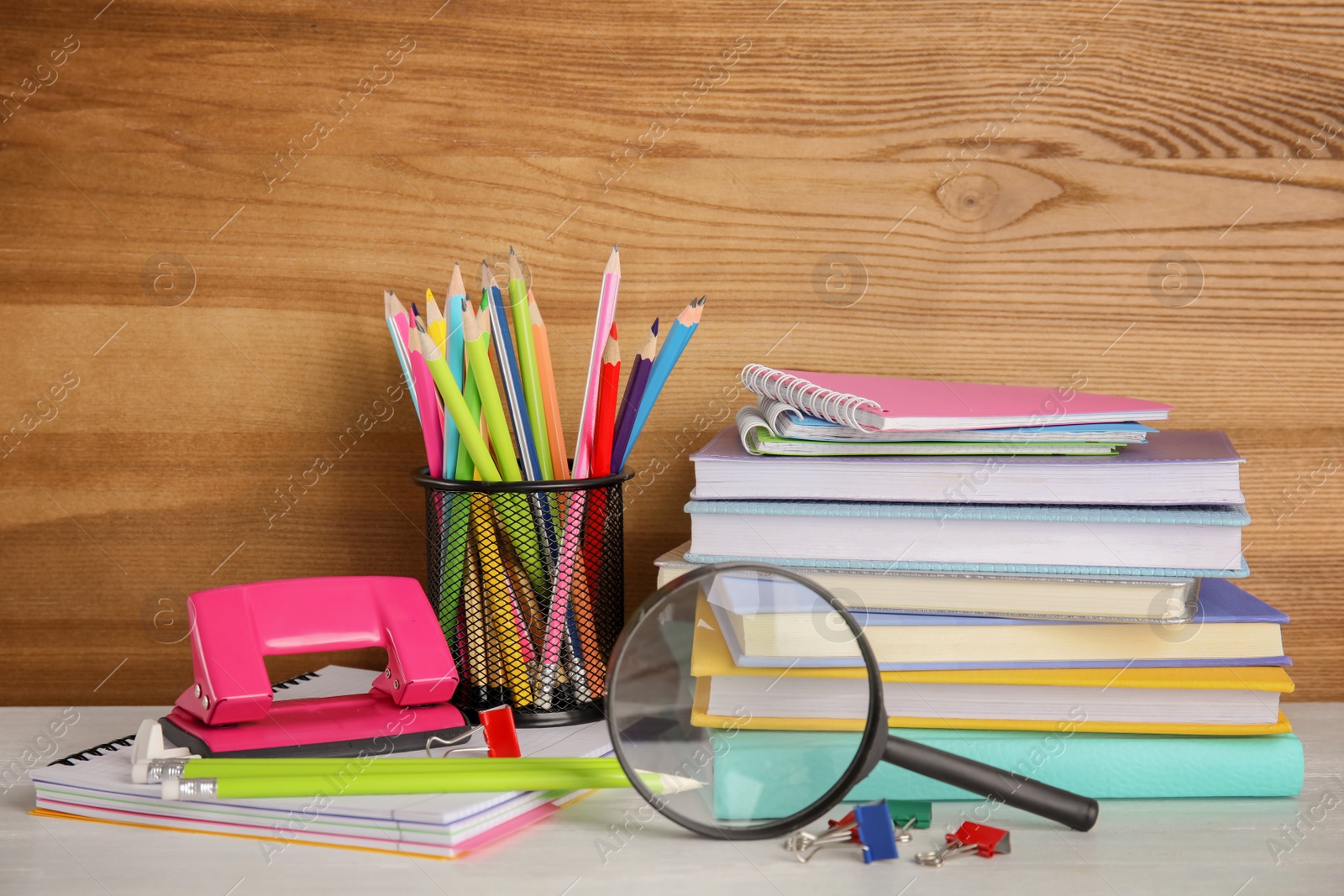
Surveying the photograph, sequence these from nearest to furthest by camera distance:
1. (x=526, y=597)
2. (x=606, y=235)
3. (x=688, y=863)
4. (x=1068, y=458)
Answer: (x=688, y=863) < (x=1068, y=458) < (x=526, y=597) < (x=606, y=235)

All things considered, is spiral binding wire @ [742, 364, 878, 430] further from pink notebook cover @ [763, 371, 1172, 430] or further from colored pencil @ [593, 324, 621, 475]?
colored pencil @ [593, 324, 621, 475]

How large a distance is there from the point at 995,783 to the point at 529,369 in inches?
17.6

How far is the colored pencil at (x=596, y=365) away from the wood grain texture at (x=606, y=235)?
15 centimetres

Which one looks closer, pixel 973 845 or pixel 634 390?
pixel 973 845

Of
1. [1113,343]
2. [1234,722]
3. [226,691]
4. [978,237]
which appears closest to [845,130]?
[978,237]

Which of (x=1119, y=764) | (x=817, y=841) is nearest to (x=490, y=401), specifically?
(x=817, y=841)

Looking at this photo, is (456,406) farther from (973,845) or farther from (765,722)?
(973,845)

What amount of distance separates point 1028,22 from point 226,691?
87cm

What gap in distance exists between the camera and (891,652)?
68cm

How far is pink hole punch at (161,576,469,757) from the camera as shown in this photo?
2.27ft

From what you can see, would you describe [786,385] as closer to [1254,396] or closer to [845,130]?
[845,130]

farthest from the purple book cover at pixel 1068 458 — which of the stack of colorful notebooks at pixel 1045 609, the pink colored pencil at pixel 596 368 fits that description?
the pink colored pencil at pixel 596 368

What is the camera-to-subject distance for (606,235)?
3.12 ft

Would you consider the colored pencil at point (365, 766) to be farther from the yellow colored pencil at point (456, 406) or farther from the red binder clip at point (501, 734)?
the yellow colored pencil at point (456, 406)
